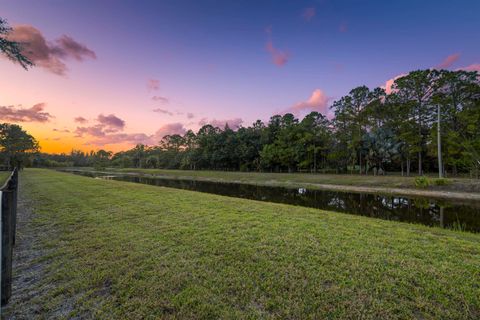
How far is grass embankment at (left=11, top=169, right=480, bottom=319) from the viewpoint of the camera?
2328 millimetres

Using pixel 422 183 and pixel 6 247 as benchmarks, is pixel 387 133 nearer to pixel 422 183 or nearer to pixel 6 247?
pixel 422 183

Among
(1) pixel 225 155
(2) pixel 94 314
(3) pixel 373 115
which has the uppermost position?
(3) pixel 373 115

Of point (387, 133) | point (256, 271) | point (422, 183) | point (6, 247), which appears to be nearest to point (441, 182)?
point (422, 183)

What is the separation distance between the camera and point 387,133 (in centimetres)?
2911

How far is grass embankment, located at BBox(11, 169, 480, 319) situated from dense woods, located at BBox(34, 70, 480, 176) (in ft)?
72.8

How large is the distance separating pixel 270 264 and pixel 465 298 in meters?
2.40

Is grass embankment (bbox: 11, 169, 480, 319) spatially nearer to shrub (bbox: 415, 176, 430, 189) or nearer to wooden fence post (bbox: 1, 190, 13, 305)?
wooden fence post (bbox: 1, 190, 13, 305)

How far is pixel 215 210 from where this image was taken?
23.6 feet

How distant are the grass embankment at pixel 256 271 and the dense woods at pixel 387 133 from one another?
72.8 feet

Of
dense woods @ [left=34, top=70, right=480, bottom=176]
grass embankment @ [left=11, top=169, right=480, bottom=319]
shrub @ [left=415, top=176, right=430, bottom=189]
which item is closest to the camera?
grass embankment @ [left=11, top=169, right=480, bottom=319]

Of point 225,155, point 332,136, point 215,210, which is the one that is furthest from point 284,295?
point 225,155

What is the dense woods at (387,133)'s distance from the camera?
22.3m

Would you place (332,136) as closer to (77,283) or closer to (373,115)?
(373,115)

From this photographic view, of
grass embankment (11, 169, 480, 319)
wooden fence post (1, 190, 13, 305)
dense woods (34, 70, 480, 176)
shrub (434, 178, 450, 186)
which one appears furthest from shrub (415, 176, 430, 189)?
wooden fence post (1, 190, 13, 305)
